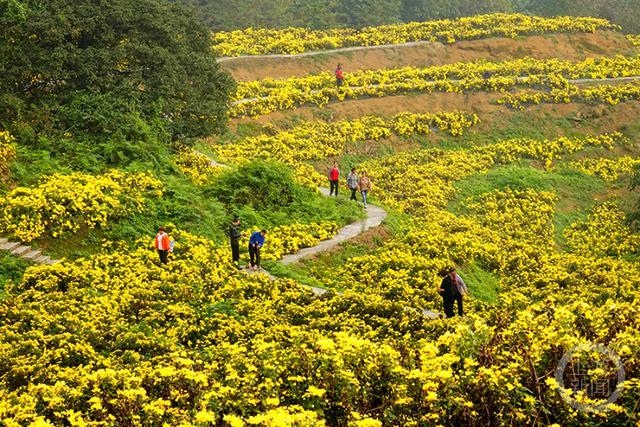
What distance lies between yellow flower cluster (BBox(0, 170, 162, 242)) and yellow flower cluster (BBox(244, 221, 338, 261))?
4.13m

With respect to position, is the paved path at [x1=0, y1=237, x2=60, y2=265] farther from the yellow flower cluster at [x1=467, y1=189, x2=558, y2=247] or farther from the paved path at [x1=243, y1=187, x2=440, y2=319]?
the yellow flower cluster at [x1=467, y1=189, x2=558, y2=247]

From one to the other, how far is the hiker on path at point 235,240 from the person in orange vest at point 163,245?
6.13ft

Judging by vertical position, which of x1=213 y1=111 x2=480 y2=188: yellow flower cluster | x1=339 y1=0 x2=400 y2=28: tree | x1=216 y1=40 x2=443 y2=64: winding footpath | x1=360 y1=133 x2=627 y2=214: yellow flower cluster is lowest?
x1=360 y1=133 x2=627 y2=214: yellow flower cluster

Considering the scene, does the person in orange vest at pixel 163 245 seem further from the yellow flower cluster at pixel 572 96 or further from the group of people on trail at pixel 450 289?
the yellow flower cluster at pixel 572 96

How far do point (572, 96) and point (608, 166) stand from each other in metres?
9.22

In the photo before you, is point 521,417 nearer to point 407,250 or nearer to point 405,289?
point 405,289

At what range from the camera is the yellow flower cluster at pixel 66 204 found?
712 inches

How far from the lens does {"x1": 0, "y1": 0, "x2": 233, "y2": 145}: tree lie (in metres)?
23.5

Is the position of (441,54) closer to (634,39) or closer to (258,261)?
(634,39)

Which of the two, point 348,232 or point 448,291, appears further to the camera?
point 348,232

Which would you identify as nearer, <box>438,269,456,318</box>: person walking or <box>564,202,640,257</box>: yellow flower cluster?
<box>438,269,456,318</box>: person walking

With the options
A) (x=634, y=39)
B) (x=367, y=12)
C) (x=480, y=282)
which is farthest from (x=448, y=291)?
(x=367, y=12)

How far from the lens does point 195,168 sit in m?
26.8

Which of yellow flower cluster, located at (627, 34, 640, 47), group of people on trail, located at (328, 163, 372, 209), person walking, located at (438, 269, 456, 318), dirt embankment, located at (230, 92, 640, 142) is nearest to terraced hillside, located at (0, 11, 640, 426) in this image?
dirt embankment, located at (230, 92, 640, 142)
